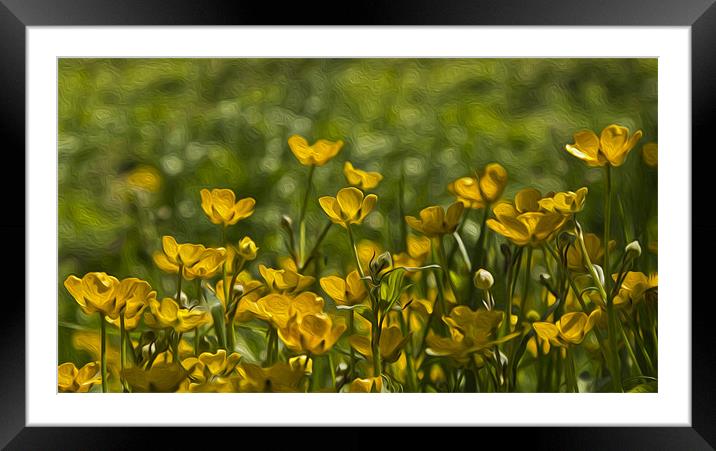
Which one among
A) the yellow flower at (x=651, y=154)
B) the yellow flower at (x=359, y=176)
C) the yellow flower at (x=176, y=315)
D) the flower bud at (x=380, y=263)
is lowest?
the yellow flower at (x=176, y=315)

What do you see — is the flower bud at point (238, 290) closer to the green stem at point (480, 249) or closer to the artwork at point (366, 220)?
the artwork at point (366, 220)

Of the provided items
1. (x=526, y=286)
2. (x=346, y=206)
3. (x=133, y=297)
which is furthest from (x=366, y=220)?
(x=133, y=297)

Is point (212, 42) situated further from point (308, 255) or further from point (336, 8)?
point (308, 255)

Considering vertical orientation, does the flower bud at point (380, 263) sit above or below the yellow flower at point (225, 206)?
below

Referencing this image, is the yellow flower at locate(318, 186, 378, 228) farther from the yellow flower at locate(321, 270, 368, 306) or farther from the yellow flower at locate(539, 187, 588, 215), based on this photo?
the yellow flower at locate(539, 187, 588, 215)

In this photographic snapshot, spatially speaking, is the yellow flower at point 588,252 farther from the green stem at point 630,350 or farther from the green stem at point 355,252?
the green stem at point 355,252

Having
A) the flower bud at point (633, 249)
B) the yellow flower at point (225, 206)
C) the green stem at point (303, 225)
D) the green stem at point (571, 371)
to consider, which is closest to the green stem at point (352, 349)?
the green stem at point (303, 225)

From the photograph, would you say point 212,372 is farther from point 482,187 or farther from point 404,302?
point 482,187
